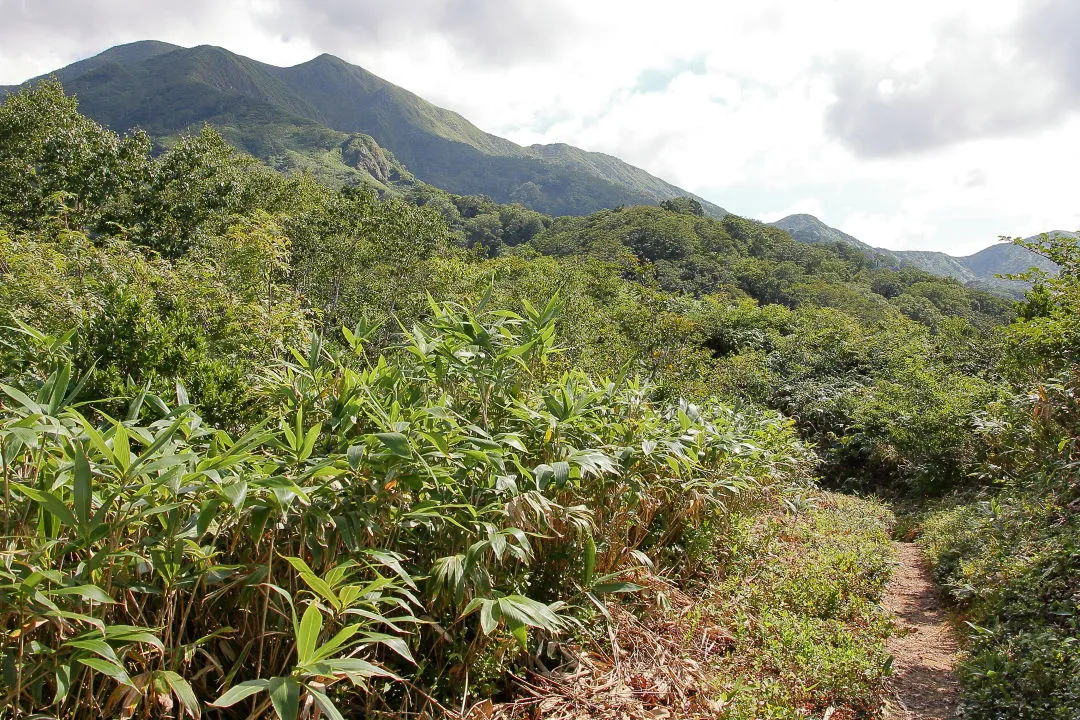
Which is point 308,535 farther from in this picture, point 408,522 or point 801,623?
point 801,623

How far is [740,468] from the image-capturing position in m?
3.63

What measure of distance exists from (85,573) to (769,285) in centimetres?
4742

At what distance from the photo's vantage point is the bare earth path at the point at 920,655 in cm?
275

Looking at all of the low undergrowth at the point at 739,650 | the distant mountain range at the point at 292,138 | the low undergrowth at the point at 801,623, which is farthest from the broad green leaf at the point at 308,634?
the distant mountain range at the point at 292,138

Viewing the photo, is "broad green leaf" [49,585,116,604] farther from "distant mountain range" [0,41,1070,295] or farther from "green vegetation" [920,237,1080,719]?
"distant mountain range" [0,41,1070,295]

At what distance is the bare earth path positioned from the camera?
2.75 m

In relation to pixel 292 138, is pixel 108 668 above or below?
below

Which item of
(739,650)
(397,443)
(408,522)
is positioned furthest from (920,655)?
(397,443)

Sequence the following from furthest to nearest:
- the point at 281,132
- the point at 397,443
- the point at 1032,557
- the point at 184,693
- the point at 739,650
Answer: the point at 281,132 < the point at 1032,557 < the point at 739,650 < the point at 397,443 < the point at 184,693

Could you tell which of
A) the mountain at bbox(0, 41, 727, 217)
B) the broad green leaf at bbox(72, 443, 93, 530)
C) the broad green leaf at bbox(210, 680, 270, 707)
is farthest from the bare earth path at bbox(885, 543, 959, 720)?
the mountain at bbox(0, 41, 727, 217)

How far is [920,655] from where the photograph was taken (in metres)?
3.39

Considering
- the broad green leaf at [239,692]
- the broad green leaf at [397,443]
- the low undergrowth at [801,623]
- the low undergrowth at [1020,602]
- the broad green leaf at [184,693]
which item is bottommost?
the low undergrowth at [801,623]

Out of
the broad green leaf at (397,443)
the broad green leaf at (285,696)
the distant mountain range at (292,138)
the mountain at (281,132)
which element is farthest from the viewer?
the mountain at (281,132)

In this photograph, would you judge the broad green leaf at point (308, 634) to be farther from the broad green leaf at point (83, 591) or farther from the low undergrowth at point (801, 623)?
the low undergrowth at point (801, 623)
